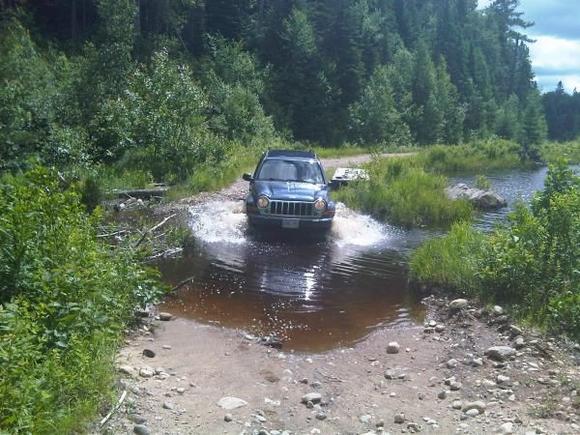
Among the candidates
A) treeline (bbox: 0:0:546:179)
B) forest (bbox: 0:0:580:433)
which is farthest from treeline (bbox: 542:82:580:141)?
forest (bbox: 0:0:580:433)

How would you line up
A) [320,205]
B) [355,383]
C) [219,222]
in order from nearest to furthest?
[355,383] < [320,205] < [219,222]

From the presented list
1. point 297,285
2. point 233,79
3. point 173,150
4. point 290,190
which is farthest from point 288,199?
point 233,79

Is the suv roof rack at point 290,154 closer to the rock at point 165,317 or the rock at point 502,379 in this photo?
the rock at point 165,317

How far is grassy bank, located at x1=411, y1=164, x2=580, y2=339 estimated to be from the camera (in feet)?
25.7

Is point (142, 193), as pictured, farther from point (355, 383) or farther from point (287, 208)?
point (355, 383)

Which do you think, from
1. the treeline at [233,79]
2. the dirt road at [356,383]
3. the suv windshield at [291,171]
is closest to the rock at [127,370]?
the dirt road at [356,383]

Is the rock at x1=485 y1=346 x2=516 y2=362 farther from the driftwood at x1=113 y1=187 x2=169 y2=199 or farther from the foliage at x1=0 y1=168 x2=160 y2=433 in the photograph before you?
the driftwood at x1=113 y1=187 x2=169 y2=199

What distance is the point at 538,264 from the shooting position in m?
8.50

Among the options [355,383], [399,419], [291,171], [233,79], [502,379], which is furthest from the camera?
[233,79]

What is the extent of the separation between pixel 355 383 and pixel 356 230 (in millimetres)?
8618

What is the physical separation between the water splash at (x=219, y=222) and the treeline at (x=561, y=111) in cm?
10918

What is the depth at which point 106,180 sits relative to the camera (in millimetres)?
18328

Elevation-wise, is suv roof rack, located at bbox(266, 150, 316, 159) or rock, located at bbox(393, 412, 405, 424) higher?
suv roof rack, located at bbox(266, 150, 316, 159)

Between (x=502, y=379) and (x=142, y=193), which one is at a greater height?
(x=142, y=193)
